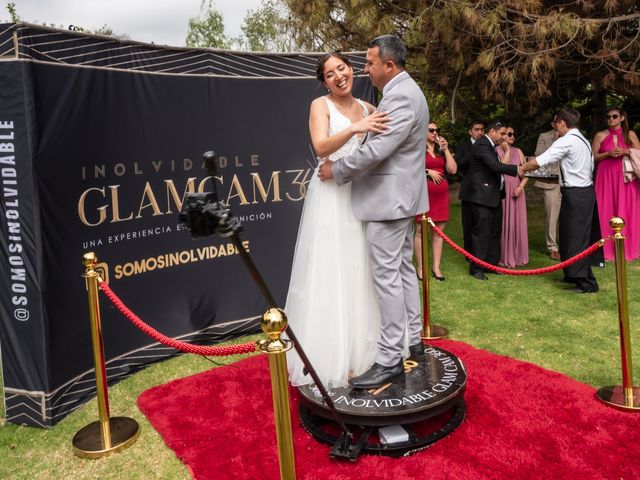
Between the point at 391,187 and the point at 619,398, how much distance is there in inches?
81.7

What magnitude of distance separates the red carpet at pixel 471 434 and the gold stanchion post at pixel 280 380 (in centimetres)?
103

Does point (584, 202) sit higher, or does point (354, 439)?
point (584, 202)

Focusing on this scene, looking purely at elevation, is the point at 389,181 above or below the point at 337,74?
below

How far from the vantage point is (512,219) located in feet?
26.2

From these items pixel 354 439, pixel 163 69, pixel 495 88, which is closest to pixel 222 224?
pixel 354 439


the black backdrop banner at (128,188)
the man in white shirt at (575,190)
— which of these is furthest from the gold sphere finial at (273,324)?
the man in white shirt at (575,190)

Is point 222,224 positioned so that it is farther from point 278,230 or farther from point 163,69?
point 278,230

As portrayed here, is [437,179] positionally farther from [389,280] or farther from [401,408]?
[401,408]

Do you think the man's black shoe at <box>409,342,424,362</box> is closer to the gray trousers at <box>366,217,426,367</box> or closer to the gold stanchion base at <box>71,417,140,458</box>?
the gray trousers at <box>366,217,426,367</box>

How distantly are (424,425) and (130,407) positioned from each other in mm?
2090

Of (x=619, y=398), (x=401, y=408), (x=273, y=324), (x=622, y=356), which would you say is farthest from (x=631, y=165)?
(x=273, y=324)

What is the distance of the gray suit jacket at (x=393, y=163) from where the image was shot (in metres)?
3.31

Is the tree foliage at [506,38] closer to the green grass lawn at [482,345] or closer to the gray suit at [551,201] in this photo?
the gray suit at [551,201]

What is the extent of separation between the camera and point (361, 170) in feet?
11.1
